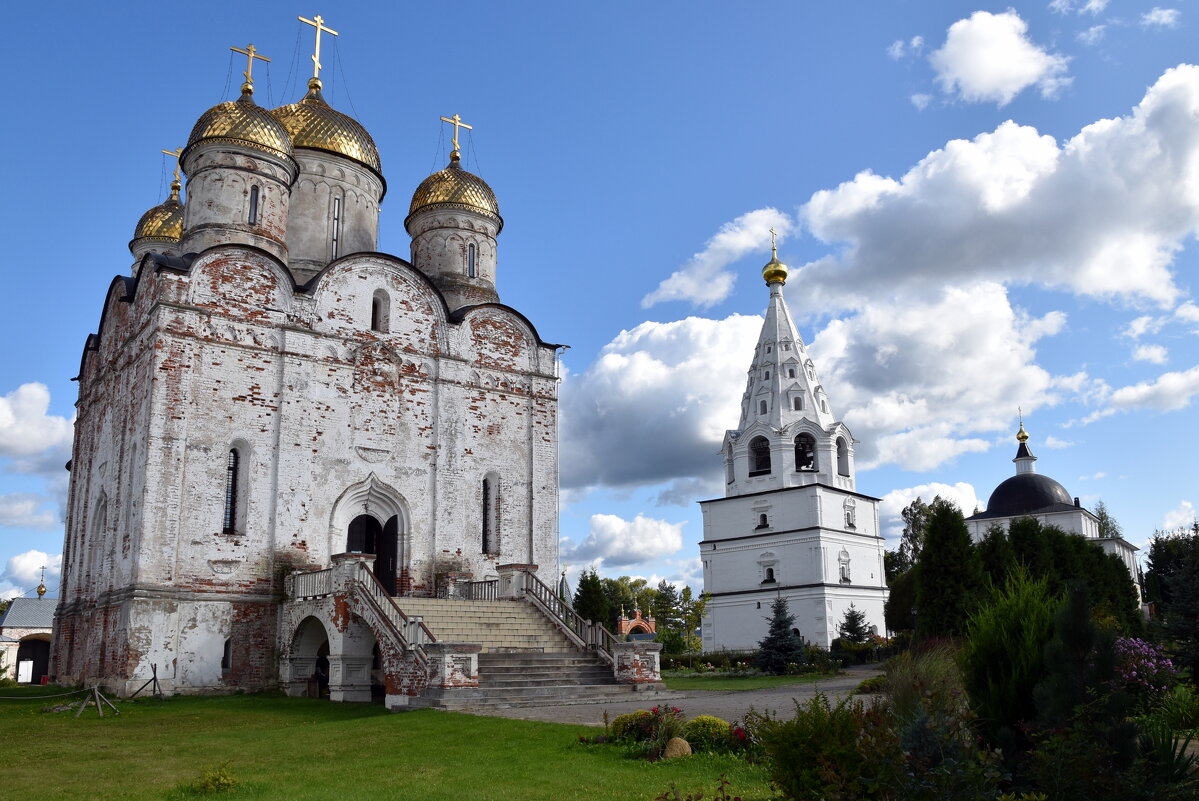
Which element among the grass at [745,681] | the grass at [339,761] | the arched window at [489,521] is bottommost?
the grass at [745,681]

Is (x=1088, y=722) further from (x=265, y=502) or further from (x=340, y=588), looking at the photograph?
(x=265, y=502)

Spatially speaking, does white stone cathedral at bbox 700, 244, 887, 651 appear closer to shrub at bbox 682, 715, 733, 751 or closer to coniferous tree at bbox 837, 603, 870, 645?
coniferous tree at bbox 837, 603, 870, 645

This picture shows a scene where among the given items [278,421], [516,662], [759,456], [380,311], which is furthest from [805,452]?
[516,662]

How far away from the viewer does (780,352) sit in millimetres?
49031

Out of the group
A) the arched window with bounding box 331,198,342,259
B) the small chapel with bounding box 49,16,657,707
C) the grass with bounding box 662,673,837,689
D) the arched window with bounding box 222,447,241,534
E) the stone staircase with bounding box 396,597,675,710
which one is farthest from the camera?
the arched window with bounding box 331,198,342,259

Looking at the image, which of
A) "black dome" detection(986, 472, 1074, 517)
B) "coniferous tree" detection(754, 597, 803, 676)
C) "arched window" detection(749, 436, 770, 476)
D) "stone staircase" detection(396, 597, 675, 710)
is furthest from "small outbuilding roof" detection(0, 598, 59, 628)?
"black dome" detection(986, 472, 1074, 517)

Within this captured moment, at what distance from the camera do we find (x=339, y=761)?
10758 mm

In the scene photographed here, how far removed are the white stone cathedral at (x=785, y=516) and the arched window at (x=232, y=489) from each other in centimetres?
2897

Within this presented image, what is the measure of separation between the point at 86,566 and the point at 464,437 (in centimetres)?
1038

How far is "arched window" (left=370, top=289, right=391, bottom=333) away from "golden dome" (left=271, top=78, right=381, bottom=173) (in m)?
5.63

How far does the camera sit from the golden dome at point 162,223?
34.0 metres

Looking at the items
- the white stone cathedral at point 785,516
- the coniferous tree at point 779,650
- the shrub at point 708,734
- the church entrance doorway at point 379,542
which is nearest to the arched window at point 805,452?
the white stone cathedral at point 785,516

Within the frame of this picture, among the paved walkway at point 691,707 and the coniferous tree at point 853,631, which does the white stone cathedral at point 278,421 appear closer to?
the paved walkway at point 691,707

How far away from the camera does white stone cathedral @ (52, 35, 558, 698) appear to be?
2081cm
